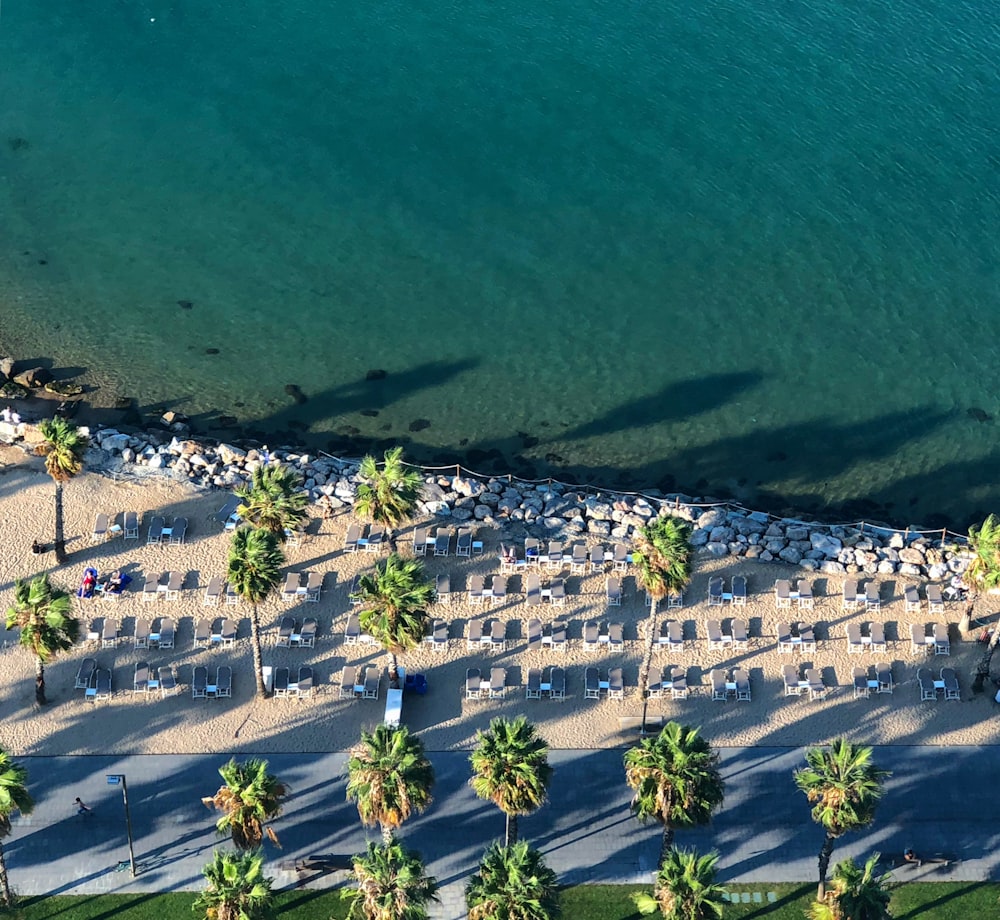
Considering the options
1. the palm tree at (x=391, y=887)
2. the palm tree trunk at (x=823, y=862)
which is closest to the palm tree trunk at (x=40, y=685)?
the palm tree at (x=391, y=887)

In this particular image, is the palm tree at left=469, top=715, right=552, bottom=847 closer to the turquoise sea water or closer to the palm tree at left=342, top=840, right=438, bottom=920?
the palm tree at left=342, top=840, right=438, bottom=920

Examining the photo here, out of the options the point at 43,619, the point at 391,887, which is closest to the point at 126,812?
the point at 43,619

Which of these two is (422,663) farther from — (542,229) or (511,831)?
(542,229)

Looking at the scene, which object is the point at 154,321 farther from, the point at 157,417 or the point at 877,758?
the point at 877,758

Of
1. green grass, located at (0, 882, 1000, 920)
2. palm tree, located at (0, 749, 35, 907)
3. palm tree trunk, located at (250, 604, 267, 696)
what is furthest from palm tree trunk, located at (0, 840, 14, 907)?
palm tree trunk, located at (250, 604, 267, 696)

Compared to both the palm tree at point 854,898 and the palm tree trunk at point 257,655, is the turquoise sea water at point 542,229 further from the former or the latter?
the palm tree at point 854,898
